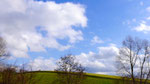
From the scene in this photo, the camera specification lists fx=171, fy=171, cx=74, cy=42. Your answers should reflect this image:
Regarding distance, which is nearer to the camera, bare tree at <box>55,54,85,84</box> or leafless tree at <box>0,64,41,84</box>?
leafless tree at <box>0,64,41,84</box>

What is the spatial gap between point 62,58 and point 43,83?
15.8 metres

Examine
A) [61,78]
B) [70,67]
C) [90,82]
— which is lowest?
A: [90,82]

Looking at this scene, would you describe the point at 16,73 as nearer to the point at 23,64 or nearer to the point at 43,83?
the point at 23,64

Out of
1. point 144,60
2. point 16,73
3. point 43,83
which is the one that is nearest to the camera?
point 16,73

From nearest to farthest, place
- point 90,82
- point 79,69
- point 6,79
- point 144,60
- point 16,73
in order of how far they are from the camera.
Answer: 1. point 6,79
2. point 16,73
3. point 79,69
4. point 144,60
5. point 90,82

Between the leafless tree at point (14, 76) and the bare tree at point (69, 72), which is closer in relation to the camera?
the leafless tree at point (14, 76)

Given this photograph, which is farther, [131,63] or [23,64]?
[131,63]

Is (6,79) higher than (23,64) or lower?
lower

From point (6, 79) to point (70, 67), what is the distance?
103 ft

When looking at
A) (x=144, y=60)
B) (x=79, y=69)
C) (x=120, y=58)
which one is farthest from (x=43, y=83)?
(x=144, y=60)

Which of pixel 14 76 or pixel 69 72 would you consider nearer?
pixel 14 76

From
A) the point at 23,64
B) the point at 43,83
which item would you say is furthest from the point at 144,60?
the point at 23,64

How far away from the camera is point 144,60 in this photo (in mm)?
41125

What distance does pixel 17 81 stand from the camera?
782 cm
